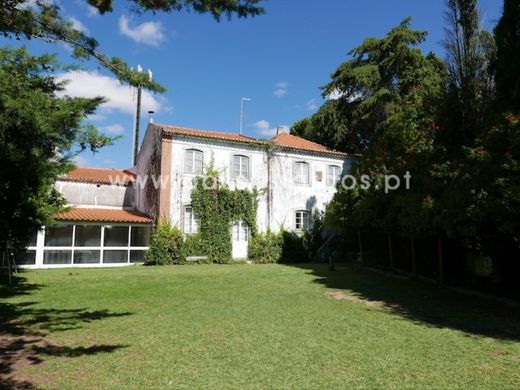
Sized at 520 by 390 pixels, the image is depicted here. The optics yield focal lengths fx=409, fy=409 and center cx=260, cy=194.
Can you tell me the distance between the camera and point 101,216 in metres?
21.6

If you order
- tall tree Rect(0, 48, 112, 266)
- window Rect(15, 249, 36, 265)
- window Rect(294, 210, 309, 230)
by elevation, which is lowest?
window Rect(15, 249, 36, 265)

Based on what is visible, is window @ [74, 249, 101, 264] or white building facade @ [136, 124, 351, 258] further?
white building facade @ [136, 124, 351, 258]

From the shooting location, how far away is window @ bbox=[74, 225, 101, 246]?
70.3 feet

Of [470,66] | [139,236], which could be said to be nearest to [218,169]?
[139,236]

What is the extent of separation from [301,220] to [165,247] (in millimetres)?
8596

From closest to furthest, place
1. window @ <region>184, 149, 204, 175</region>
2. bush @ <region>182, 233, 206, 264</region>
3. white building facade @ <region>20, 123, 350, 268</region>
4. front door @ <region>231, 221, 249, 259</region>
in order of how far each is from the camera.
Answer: white building facade @ <region>20, 123, 350, 268</region> < bush @ <region>182, 233, 206, 264</region> < window @ <region>184, 149, 204, 175</region> < front door @ <region>231, 221, 249, 259</region>

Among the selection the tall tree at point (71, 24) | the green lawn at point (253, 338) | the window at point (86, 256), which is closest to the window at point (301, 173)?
the window at point (86, 256)

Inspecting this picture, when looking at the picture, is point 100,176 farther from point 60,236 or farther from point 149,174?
point 60,236

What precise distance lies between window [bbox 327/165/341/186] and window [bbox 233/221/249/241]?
6.39 m

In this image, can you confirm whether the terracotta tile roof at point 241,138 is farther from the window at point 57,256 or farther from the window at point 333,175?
the window at point 57,256

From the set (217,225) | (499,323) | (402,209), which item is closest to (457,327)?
(499,323)

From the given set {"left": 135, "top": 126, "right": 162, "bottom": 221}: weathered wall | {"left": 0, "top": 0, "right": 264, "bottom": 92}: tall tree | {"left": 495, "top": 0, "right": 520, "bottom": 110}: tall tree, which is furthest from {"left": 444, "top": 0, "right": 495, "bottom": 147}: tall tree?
{"left": 135, "top": 126, "right": 162, "bottom": 221}: weathered wall

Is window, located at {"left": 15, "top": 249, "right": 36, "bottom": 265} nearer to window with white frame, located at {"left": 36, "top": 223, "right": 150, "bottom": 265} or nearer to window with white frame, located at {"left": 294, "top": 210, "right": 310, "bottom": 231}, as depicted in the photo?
window with white frame, located at {"left": 36, "top": 223, "right": 150, "bottom": 265}

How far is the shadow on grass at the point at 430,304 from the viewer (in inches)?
334
